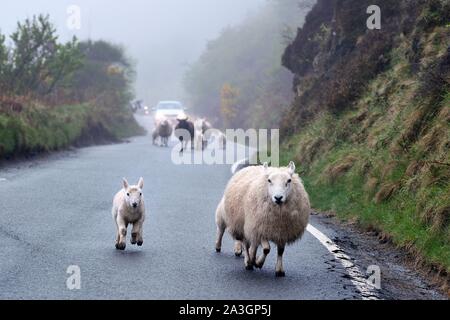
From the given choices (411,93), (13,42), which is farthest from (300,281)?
(13,42)

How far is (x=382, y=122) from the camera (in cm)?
1656

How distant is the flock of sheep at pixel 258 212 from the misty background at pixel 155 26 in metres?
122

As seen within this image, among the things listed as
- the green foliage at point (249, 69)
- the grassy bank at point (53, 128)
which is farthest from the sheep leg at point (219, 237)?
the green foliage at point (249, 69)

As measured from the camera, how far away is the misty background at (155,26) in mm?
153250

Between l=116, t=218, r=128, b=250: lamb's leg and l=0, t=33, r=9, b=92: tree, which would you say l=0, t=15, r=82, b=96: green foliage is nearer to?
l=0, t=33, r=9, b=92: tree

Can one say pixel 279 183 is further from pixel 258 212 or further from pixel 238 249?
pixel 238 249

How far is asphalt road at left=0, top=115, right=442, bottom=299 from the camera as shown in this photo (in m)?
7.86

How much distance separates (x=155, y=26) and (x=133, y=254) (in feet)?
580

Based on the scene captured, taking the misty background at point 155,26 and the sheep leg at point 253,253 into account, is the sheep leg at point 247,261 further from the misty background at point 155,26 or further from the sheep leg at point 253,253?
the misty background at point 155,26

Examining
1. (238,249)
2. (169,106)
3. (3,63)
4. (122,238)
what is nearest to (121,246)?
(122,238)

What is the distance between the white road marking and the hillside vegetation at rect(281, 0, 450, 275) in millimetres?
838

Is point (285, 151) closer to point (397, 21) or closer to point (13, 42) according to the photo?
point (397, 21)

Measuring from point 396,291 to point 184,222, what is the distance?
5.01 m

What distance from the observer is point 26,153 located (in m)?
23.3
